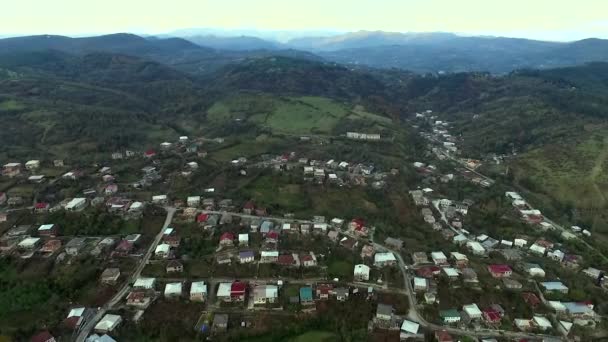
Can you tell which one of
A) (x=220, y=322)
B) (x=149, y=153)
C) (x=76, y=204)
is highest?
(x=149, y=153)

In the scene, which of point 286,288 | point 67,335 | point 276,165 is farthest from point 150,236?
point 276,165

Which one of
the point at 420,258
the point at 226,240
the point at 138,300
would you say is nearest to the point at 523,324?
the point at 420,258

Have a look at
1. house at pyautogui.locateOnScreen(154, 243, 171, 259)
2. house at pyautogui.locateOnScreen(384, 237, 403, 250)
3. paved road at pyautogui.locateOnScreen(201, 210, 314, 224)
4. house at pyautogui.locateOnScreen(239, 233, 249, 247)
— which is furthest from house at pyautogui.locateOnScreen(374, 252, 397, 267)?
house at pyautogui.locateOnScreen(154, 243, 171, 259)

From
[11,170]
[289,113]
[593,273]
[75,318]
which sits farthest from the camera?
[289,113]

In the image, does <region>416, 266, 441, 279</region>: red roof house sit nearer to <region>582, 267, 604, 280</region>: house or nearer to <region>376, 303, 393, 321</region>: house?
<region>376, 303, 393, 321</region>: house

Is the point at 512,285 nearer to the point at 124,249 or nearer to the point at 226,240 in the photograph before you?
the point at 226,240
